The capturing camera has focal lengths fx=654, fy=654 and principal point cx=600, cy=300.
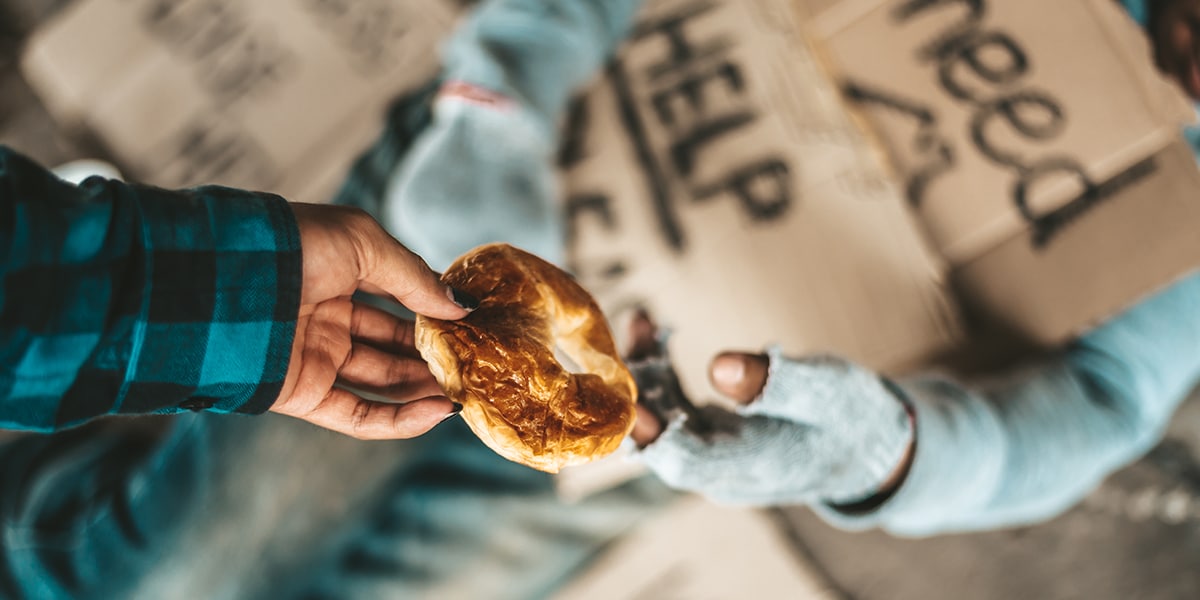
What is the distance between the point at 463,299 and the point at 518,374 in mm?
64

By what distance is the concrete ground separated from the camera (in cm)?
111

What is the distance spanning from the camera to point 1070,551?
3.72 ft

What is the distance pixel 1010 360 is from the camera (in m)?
0.90

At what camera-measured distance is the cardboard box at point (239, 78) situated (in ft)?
3.72

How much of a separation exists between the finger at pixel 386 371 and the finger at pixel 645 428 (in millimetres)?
176

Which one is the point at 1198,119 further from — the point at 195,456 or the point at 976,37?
the point at 195,456

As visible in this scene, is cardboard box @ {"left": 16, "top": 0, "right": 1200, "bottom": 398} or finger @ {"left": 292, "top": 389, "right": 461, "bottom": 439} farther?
cardboard box @ {"left": 16, "top": 0, "right": 1200, "bottom": 398}

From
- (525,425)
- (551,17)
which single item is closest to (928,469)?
(525,425)

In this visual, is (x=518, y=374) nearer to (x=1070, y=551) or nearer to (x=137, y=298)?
(x=137, y=298)

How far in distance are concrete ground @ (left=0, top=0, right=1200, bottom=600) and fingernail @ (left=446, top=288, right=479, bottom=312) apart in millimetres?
867

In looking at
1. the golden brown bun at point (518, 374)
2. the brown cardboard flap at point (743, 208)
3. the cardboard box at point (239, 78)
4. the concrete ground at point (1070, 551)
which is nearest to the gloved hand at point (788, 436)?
the golden brown bun at point (518, 374)

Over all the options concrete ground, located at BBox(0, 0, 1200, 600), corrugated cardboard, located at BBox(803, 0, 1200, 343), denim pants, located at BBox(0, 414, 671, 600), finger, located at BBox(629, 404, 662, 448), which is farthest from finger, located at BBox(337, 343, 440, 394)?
concrete ground, located at BBox(0, 0, 1200, 600)

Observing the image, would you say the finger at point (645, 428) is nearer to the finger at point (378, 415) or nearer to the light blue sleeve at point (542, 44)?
the finger at point (378, 415)

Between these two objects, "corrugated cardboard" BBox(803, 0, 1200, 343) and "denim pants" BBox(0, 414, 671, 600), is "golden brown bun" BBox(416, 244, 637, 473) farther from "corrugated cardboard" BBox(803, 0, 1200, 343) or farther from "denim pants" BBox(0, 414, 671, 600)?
"corrugated cardboard" BBox(803, 0, 1200, 343)
